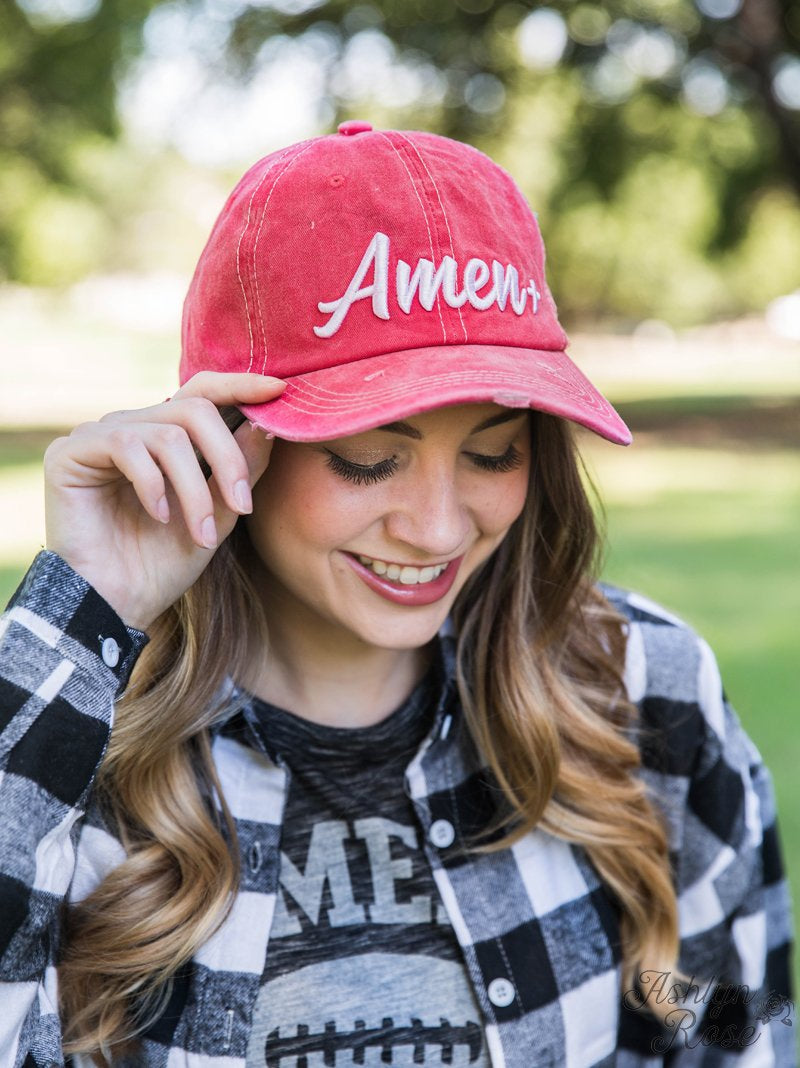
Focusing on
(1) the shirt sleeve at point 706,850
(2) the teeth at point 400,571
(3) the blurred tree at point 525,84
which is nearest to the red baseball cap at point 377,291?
(2) the teeth at point 400,571

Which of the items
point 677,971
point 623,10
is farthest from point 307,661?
point 623,10

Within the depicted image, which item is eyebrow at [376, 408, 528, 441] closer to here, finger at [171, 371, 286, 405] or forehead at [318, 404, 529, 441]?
forehead at [318, 404, 529, 441]

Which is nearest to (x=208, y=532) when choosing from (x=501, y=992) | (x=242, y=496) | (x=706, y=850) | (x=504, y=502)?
(x=242, y=496)

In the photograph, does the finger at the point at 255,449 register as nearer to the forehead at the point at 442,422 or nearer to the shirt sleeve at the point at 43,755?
the forehead at the point at 442,422

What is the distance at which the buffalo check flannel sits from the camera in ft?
4.91

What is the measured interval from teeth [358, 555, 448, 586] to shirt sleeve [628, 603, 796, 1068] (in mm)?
461

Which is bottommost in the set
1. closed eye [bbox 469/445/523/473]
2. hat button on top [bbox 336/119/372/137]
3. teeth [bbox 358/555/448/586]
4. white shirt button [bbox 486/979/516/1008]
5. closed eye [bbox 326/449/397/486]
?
white shirt button [bbox 486/979/516/1008]

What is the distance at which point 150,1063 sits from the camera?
162 cm

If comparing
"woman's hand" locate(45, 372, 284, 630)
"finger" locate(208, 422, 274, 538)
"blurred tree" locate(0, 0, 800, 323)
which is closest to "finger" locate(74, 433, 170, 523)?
"woman's hand" locate(45, 372, 284, 630)

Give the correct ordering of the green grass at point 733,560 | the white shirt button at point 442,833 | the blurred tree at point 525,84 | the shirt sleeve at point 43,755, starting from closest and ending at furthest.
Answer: the shirt sleeve at point 43,755
the white shirt button at point 442,833
the green grass at point 733,560
the blurred tree at point 525,84

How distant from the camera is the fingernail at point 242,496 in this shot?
154 centimetres

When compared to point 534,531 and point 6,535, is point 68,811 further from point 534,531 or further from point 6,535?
point 6,535

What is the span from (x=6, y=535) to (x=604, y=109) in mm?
10918

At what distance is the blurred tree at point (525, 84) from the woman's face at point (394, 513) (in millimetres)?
12347
